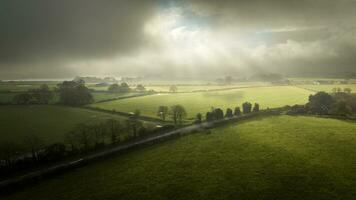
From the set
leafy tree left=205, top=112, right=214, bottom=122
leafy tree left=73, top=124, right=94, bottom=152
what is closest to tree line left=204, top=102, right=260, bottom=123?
leafy tree left=205, top=112, right=214, bottom=122

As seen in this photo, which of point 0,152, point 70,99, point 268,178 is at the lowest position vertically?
point 268,178

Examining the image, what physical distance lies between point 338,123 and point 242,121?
3478cm

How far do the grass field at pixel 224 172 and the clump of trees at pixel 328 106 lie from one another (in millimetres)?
35240

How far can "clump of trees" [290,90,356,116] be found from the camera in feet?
374

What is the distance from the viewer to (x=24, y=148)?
226 feet

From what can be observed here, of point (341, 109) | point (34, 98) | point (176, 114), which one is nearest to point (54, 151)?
point (176, 114)

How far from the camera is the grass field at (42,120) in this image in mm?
80537

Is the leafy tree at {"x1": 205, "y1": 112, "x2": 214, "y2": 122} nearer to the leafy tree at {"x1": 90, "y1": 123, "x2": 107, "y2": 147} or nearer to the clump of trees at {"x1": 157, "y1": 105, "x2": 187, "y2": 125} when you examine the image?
the clump of trees at {"x1": 157, "y1": 105, "x2": 187, "y2": 125}

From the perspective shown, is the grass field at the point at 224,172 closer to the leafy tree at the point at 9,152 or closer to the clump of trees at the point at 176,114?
the leafy tree at the point at 9,152

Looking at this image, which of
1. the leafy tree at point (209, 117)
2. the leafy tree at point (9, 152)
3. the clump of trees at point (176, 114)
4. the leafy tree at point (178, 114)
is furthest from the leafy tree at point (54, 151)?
the leafy tree at point (209, 117)

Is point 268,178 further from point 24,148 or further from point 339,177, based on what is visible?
point 24,148

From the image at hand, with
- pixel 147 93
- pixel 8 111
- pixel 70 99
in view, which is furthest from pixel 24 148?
pixel 147 93

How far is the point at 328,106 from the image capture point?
124438 millimetres

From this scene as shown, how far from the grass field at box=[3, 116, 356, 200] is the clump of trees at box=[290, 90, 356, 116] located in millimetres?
35240
